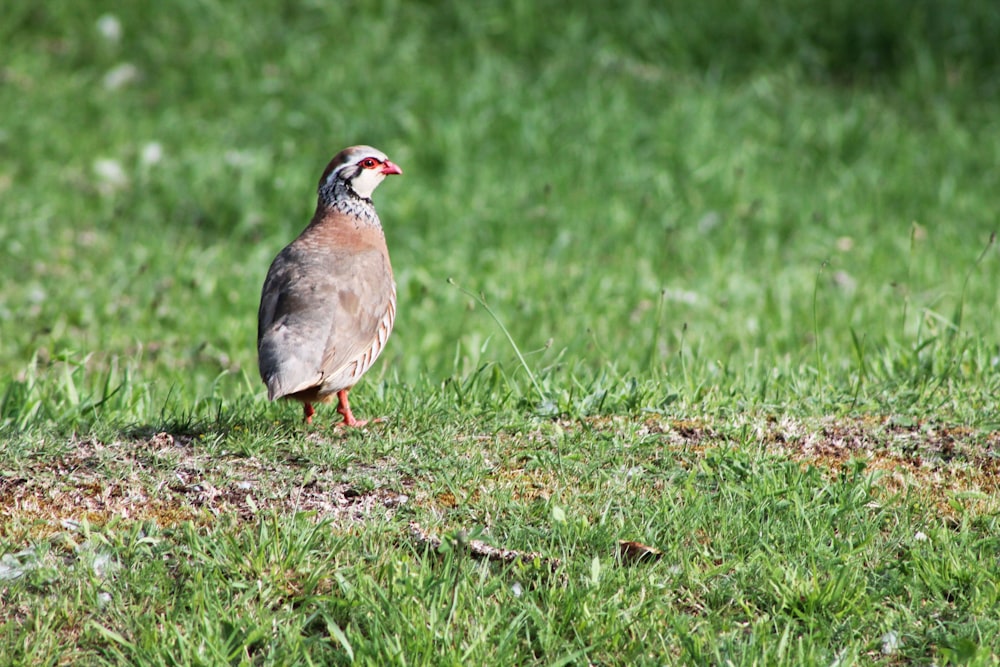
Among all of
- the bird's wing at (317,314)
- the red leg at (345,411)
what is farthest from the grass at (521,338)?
the bird's wing at (317,314)

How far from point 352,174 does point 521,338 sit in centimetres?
181

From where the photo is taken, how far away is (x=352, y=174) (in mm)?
5727

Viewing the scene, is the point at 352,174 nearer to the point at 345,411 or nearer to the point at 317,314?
the point at 317,314

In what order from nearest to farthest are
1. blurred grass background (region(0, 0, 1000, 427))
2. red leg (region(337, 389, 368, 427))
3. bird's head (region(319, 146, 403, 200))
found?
red leg (region(337, 389, 368, 427)) → bird's head (region(319, 146, 403, 200)) → blurred grass background (region(0, 0, 1000, 427))

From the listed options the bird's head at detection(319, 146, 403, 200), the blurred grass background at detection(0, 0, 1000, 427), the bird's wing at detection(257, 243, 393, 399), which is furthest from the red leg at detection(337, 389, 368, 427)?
the bird's head at detection(319, 146, 403, 200)

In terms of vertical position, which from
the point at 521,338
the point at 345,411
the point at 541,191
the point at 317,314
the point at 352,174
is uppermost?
the point at 352,174

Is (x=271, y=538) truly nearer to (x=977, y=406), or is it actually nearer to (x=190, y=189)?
(x=977, y=406)

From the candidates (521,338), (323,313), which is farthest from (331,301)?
(521,338)

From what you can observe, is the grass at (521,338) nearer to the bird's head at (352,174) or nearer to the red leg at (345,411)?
the red leg at (345,411)

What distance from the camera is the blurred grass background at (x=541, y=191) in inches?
245

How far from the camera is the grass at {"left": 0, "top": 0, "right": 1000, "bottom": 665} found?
3.66 metres

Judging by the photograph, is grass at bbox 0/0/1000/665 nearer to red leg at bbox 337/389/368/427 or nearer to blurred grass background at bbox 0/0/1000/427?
blurred grass background at bbox 0/0/1000/427

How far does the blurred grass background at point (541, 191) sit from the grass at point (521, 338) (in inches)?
1.6

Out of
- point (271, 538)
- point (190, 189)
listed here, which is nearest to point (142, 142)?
point (190, 189)
